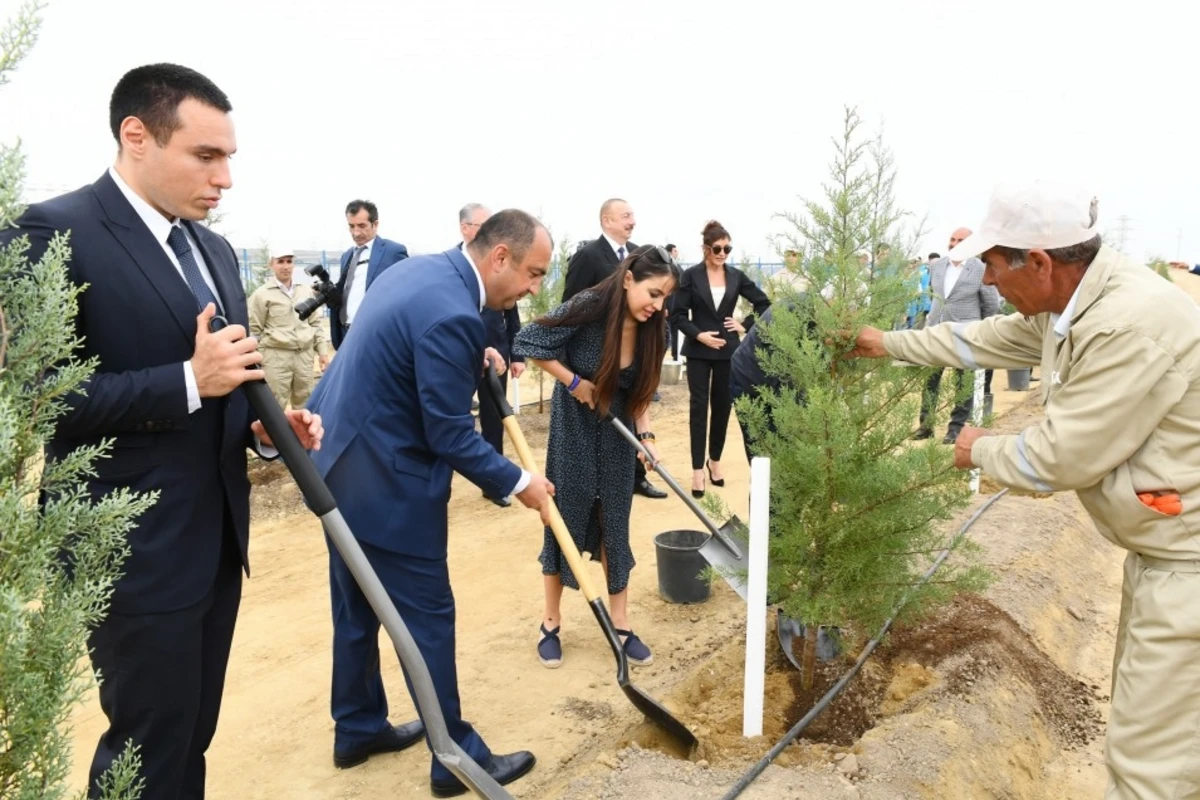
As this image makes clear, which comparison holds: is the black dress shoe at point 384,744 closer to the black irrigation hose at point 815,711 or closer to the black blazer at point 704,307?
the black irrigation hose at point 815,711

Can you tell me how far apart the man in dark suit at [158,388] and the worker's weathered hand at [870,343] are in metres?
2.42

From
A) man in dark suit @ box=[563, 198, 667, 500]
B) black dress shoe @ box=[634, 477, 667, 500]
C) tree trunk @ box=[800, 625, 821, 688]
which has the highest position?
man in dark suit @ box=[563, 198, 667, 500]

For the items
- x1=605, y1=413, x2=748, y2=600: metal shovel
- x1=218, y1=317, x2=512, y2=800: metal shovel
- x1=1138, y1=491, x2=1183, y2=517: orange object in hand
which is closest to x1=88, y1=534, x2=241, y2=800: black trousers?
x1=218, y1=317, x2=512, y2=800: metal shovel

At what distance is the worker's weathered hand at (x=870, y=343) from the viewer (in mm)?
3299

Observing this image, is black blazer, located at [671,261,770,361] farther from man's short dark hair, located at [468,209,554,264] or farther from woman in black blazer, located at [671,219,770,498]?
man's short dark hair, located at [468,209,554,264]

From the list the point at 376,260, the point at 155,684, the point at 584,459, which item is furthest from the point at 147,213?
the point at 376,260

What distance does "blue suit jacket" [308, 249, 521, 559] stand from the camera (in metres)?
2.76

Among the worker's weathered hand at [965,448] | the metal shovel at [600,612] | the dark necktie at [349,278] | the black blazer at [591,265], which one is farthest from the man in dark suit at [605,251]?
the worker's weathered hand at [965,448]

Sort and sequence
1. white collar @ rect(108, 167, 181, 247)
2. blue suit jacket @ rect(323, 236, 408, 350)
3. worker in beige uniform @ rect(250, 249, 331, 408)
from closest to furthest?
white collar @ rect(108, 167, 181, 247)
blue suit jacket @ rect(323, 236, 408, 350)
worker in beige uniform @ rect(250, 249, 331, 408)

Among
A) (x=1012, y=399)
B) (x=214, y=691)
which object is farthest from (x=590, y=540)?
(x=1012, y=399)

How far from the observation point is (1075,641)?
466cm

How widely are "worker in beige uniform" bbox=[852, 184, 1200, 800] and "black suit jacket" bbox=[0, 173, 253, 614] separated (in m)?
2.41

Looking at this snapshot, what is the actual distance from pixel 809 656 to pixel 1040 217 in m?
Answer: 2.32

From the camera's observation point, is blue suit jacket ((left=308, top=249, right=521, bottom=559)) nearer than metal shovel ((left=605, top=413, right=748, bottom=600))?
Yes
